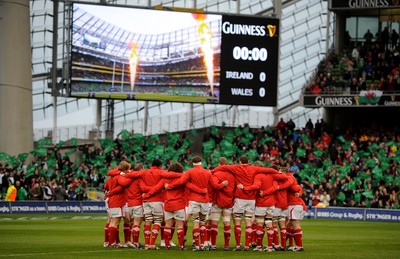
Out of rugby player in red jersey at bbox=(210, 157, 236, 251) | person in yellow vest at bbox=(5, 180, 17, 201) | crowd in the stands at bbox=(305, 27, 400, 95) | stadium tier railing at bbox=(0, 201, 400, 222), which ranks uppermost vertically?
crowd in the stands at bbox=(305, 27, 400, 95)

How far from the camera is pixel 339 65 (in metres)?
62.1

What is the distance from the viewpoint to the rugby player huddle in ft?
83.5

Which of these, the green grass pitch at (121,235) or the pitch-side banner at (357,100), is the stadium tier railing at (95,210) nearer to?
the green grass pitch at (121,235)

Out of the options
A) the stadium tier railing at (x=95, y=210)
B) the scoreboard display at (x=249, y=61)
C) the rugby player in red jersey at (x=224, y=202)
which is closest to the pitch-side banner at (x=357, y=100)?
the scoreboard display at (x=249, y=61)

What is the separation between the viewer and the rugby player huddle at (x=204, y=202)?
83.5 feet

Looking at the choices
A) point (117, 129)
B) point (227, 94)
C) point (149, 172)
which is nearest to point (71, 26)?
point (227, 94)

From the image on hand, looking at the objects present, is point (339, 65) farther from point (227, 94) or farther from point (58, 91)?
point (58, 91)

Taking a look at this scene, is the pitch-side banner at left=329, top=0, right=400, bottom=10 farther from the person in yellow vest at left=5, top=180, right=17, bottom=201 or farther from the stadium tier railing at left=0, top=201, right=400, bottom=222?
the person in yellow vest at left=5, top=180, right=17, bottom=201

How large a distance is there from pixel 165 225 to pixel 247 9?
44.7 m

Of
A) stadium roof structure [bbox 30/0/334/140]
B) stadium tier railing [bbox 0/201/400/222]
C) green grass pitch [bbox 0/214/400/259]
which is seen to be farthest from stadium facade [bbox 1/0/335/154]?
green grass pitch [bbox 0/214/400/259]

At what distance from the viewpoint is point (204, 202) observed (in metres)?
25.4

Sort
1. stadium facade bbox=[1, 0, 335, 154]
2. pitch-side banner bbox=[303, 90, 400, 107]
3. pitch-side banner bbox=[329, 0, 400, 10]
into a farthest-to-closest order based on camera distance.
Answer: stadium facade bbox=[1, 0, 335, 154] → pitch-side banner bbox=[329, 0, 400, 10] → pitch-side banner bbox=[303, 90, 400, 107]

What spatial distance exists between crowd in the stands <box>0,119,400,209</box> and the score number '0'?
512 centimetres

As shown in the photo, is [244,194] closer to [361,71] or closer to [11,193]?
[11,193]
